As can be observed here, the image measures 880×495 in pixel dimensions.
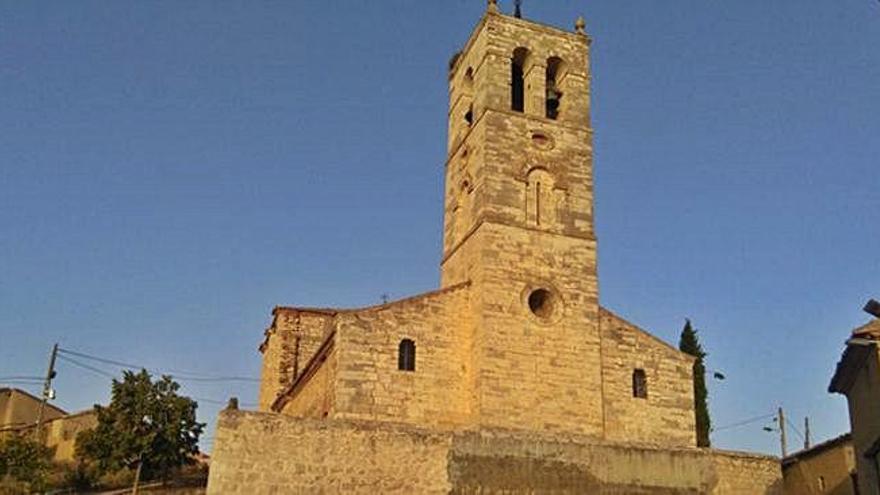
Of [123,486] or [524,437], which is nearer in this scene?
[524,437]

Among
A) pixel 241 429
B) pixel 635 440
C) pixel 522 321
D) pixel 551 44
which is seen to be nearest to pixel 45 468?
pixel 241 429

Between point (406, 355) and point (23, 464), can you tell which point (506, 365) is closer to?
point (406, 355)

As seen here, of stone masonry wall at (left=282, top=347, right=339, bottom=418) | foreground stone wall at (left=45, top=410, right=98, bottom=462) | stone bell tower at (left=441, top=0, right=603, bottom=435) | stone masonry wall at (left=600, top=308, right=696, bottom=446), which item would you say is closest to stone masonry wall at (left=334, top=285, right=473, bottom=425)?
stone masonry wall at (left=282, top=347, right=339, bottom=418)

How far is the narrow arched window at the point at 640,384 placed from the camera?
85.6 feet

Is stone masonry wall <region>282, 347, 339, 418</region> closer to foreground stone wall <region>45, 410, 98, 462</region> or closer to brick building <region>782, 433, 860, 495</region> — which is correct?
brick building <region>782, 433, 860, 495</region>

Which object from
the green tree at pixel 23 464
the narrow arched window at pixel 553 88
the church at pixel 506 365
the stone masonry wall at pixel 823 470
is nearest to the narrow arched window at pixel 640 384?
the church at pixel 506 365

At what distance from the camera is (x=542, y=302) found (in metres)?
25.8

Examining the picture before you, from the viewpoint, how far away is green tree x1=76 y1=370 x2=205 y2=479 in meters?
28.8

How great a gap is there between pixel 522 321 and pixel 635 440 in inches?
168

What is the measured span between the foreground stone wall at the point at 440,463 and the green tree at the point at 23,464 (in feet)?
44.0

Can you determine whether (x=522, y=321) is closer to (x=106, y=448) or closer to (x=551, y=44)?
(x=551, y=44)

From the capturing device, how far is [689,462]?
23.3m

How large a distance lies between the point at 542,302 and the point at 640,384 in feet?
11.5

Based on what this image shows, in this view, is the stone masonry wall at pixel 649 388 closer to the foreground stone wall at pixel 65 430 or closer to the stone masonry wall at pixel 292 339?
the stone masonry wall at pixel 292 339
